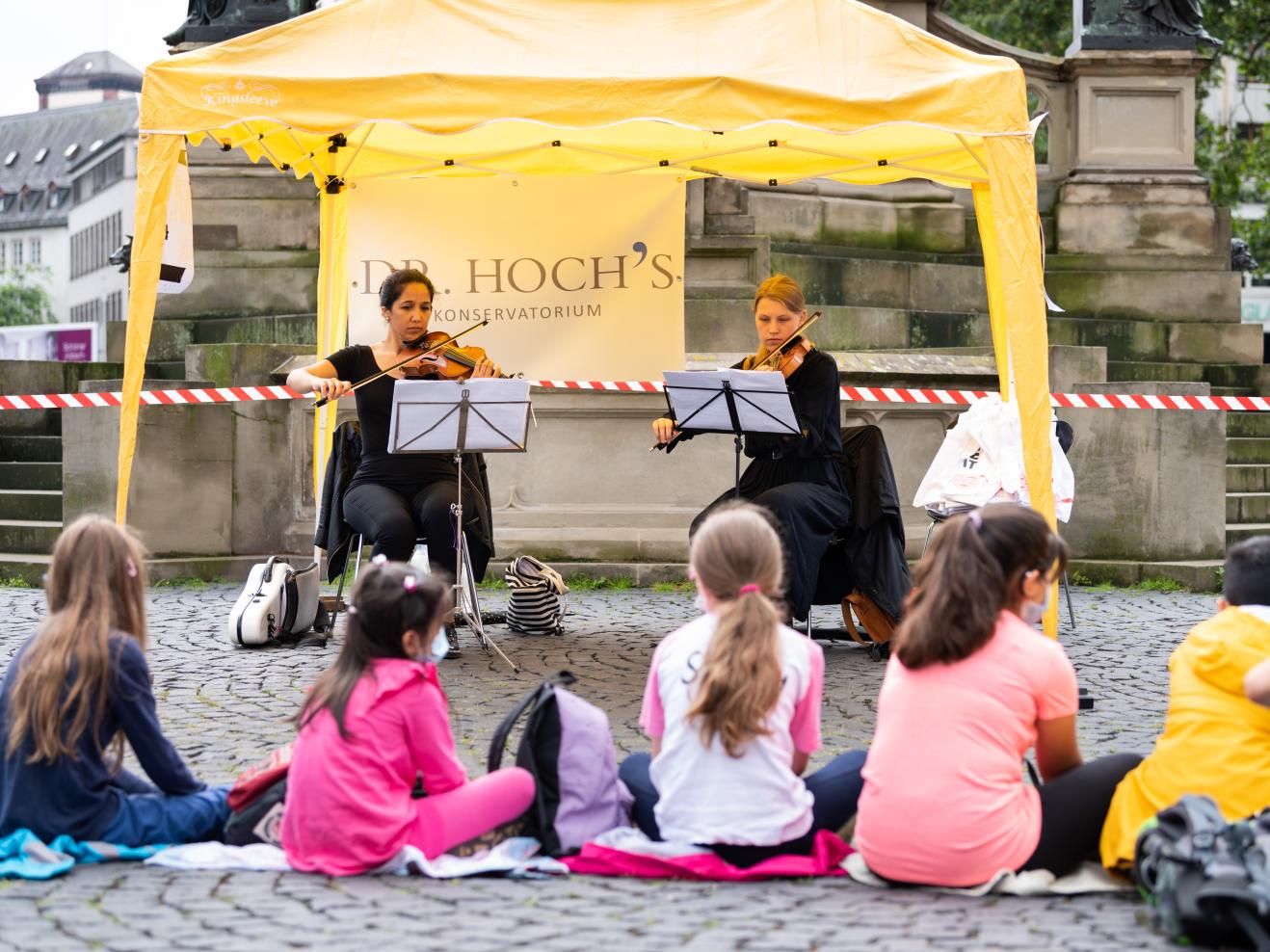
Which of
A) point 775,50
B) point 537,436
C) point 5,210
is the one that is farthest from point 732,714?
point 5,210

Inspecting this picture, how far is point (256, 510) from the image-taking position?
11.9 m

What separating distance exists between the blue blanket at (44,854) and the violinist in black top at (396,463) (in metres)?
3.45

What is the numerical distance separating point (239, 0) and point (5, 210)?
4296 inches

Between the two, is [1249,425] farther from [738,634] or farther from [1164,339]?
[738,634]

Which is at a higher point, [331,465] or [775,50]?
[775,50]

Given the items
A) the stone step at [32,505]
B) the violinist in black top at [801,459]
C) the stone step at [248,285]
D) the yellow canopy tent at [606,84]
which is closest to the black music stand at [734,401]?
the violinist in black top at [801,459]

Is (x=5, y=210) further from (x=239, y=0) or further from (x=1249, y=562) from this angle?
(x=1249, y=562)

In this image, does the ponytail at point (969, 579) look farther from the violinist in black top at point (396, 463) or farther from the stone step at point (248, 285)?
the stone step at point (248, 285)

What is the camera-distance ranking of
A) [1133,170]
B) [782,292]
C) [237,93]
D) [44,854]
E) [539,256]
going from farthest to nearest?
[1133,170] < [539,256] < [782,292] < [237,93] < [44,854]

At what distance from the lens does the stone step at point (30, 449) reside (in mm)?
13453

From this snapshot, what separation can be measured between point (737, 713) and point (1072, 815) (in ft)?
3.00

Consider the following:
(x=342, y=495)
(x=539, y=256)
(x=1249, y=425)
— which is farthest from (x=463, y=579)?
(x=1249, y=425)

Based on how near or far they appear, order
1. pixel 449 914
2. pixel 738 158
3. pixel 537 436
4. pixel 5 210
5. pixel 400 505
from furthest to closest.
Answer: pixel 5 210 → pixel 537 436 → pixel 738 158 → pixel 400 505 → pixel 449 914

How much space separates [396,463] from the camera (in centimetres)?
846
